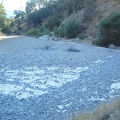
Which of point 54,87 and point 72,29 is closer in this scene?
point 54,87

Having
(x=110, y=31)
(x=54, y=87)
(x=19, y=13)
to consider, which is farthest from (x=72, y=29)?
(x=19, y=13)

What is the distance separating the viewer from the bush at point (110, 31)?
23.5m

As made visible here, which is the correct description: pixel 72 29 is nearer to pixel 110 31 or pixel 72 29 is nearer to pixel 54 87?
pixel 110 31

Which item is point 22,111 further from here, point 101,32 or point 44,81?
point 101,32

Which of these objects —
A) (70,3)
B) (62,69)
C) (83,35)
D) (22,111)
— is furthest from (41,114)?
(70,3)

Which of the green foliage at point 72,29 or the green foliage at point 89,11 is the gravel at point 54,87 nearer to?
the green foliage at point 72,29

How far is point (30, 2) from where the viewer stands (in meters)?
84.2

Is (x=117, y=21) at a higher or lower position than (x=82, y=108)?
higher

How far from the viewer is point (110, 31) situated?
77.5 feet

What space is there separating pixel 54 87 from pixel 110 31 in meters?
14.9

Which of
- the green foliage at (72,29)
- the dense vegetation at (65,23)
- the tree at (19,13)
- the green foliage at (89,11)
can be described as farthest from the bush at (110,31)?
the tree at (19,13)

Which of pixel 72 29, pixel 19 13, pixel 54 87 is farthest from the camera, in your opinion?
pixel 19 13

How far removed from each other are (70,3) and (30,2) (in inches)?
1475

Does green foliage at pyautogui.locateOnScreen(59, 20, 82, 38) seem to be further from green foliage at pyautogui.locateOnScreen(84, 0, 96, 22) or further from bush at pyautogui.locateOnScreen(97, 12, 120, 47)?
bush at pyautogui.locateOnScreen(97, 12, 120, 47)
